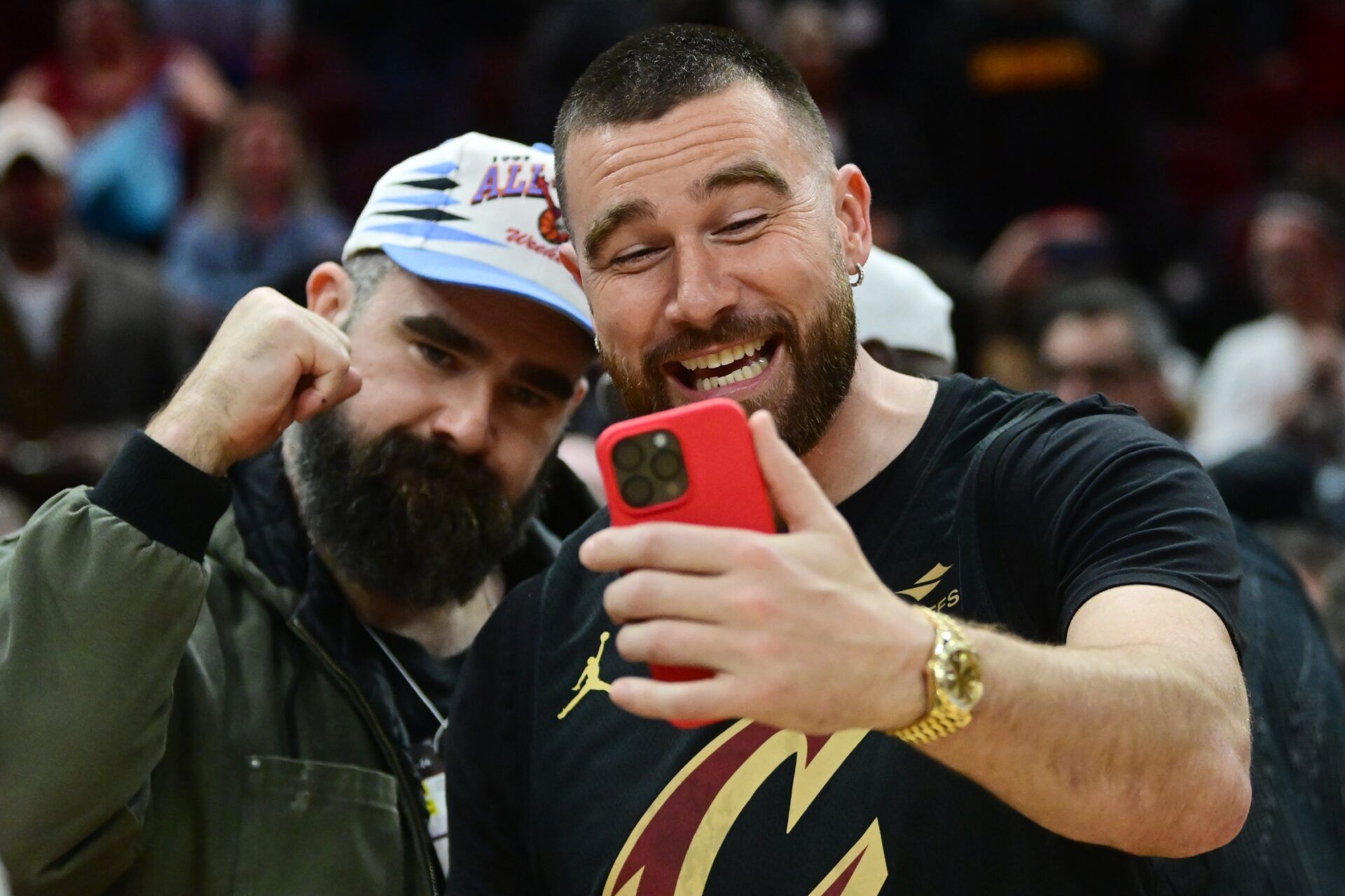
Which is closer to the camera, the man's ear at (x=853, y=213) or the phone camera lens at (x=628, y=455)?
the phone camera lens at (x=628, y=455)

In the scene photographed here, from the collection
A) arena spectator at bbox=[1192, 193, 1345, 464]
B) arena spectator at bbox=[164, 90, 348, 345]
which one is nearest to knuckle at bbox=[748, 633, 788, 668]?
arena spectator at bbox=[1192, 193, 1345, 464]

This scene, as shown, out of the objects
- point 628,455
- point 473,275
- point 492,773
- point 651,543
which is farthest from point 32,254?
point 651,543

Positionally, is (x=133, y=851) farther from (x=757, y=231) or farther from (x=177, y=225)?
(x=177, y=225)

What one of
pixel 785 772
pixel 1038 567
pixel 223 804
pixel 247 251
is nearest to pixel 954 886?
pixel 785 772

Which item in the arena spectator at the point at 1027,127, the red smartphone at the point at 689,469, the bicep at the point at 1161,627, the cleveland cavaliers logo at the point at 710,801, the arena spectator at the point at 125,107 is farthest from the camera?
the arena spectator at the point at 1027,127

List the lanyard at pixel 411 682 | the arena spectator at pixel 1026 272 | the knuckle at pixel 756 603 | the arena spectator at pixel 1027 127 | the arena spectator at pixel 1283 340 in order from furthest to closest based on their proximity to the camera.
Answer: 1. the arena spectator at pixel 1027 127
2. the arena spectator at pixel 1026 272
3. the arena spectator at pixel 1283 340
4. the lanyard at pixel 411 682
5. the knuckle at pixel 756 603

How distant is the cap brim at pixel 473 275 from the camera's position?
9.29 feet

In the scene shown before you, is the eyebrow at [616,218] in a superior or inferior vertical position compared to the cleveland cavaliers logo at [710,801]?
superior

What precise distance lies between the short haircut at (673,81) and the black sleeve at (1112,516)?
591mm

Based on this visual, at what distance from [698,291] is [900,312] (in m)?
1.58

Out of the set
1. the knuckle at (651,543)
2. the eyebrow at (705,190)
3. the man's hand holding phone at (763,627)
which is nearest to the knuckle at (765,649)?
the man's hand holding phone at (763,627)

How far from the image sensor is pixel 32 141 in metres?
6.65

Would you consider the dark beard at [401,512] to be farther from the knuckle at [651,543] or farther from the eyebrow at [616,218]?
the knuckle at [651,543]

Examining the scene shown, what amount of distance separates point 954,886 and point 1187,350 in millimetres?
7151
